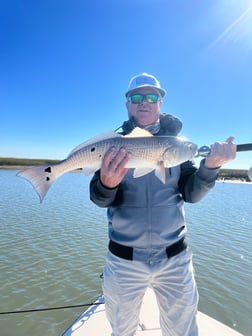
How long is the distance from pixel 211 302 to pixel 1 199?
1789 cm

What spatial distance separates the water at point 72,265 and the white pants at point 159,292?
3904 mm

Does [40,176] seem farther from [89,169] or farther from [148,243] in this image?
[148,243]

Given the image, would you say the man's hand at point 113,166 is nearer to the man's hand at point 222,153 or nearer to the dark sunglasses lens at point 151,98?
the dark sunglasses lens at point 151,98

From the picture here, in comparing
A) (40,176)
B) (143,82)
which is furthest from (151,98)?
(40,176)

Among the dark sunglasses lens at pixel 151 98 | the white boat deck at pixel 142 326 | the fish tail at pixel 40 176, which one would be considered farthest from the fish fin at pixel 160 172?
the white boat deck at pixel 142 326

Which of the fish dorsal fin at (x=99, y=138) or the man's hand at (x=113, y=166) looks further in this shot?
the fish dorsal fin at (x=99, y=138)

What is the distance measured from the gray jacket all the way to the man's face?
Answer: 0.69 metres

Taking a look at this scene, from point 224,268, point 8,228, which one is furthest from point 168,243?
point 8,228

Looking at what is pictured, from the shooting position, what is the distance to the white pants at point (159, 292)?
2633mm

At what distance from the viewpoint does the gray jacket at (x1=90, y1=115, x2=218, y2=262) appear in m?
2.70

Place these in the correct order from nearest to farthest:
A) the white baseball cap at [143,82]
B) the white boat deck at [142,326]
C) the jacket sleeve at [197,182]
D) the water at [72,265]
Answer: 1. the jacket sleeve at [197,182]
2. the white baseball cap at [143,82]
3. the white boat deck at [142,326]
4. the water at [72,265]

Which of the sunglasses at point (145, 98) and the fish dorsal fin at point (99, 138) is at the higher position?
the sunglasses at point (145, 98)

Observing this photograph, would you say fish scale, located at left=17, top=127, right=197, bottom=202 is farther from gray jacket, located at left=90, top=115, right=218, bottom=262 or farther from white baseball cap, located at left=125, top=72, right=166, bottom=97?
white baseball cap, located at left=125, top=72, right=166, bottom=97

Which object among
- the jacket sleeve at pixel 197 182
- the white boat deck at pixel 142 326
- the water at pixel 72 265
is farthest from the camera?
the water at pixel 72 265
